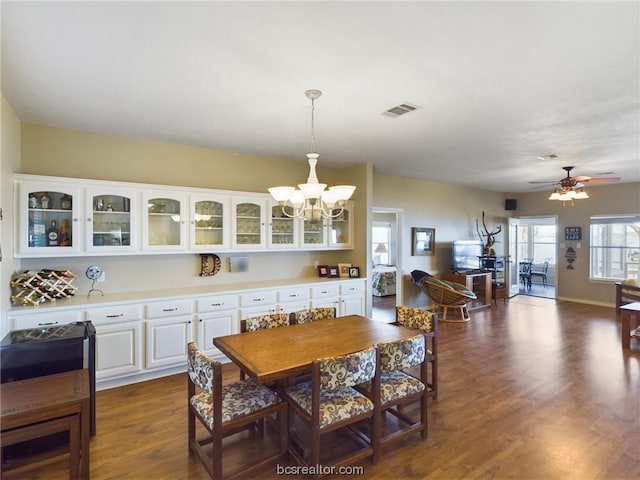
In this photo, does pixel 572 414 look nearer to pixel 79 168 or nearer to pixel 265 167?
pixel 265 167

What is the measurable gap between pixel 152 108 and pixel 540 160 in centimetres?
489

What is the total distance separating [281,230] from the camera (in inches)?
184

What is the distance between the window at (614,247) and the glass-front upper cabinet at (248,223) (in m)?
7.21

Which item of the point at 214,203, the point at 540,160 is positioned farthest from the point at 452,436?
the point at 540,160

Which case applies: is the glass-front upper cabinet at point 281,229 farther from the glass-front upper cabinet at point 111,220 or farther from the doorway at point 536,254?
the doorway at point 536,254

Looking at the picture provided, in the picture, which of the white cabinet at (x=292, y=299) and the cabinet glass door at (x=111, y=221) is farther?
the white cabinet at (x=292, y=299)

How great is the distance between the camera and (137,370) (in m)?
3.45

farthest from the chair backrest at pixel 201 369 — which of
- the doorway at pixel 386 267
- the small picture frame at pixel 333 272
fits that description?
the doorway at pixel 386 267

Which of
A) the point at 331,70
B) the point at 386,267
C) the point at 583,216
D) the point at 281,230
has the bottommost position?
the point at 386,267

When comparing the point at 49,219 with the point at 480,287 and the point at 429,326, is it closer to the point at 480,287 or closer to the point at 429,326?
the point at 429,326

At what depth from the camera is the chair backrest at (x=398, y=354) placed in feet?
7.63

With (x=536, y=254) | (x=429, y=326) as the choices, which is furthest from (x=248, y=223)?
(x=536, y=254)

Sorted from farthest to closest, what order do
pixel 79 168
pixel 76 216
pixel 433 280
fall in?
pixel 433 280 < pixel 79 168 < pixel 76 216

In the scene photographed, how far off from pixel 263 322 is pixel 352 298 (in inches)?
83.8
